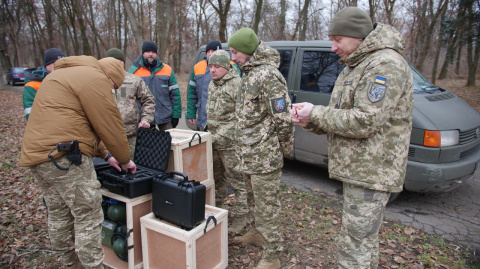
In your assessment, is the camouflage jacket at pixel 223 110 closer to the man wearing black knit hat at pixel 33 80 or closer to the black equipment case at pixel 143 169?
the black equipment case at pixel 143 169

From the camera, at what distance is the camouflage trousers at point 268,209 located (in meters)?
2.79

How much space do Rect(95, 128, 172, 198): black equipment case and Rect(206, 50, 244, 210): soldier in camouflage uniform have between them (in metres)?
0.61

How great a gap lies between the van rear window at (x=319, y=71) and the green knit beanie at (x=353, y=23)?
8.14 feet

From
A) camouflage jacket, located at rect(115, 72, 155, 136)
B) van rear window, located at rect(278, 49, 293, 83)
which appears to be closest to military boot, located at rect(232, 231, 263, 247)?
camouflage jacket, located at rect(115, 72, 155, 136)

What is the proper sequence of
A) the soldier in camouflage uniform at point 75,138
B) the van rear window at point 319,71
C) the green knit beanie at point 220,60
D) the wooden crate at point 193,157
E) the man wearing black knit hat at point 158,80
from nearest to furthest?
the soldier in camouflage uniform at point 75,138
the wooden crate at point 193,157
the green knit beanie at point 220,60
the van rear window at point 319,71
the man wearing black knit hat at point 158,80

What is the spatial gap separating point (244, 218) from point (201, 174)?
0.75 metres

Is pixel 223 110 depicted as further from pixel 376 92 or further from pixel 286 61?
pixel 286 61

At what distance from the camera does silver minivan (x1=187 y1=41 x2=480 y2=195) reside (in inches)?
142

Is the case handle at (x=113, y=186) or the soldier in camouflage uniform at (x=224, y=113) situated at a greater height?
the soldier in camouflage uniform at (x=224, y=113)

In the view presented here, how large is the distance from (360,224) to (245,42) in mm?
1655

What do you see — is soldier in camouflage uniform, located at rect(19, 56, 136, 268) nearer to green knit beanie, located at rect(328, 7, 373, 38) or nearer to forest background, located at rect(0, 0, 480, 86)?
green knit beanie, located at rect(328, 7, 373, 38)

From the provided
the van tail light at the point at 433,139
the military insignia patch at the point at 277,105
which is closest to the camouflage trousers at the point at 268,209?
the military insignia patch at the point at 277,105

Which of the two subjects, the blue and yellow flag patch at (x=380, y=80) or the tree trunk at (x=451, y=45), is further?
the tree trunk at (x=451, y=45)

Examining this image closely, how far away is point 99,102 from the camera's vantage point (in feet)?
7.68
